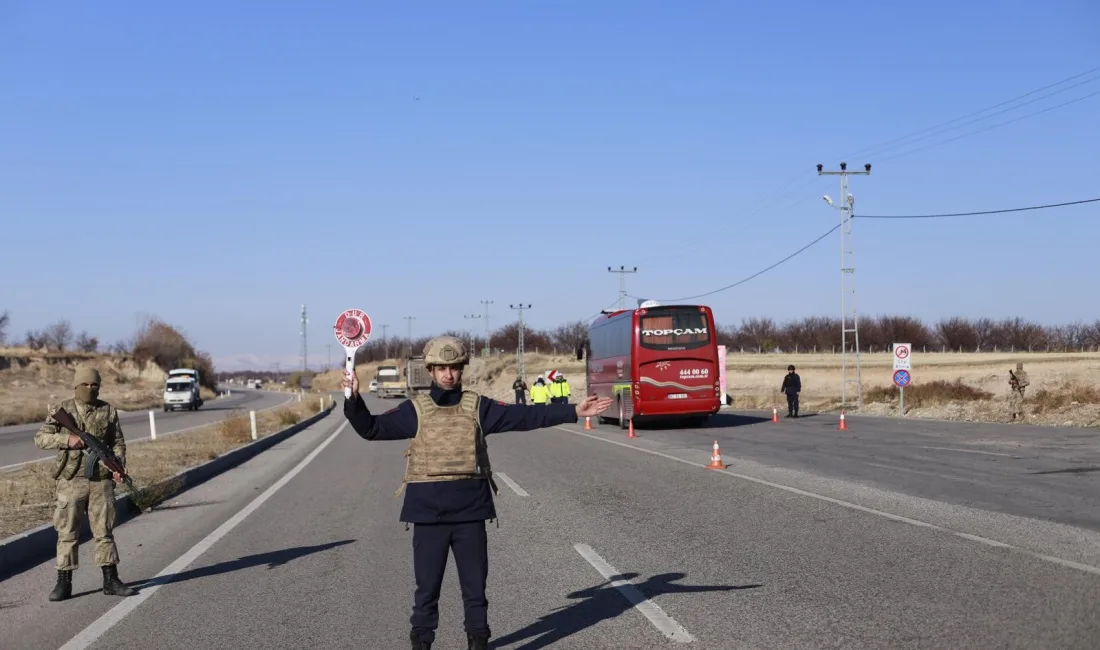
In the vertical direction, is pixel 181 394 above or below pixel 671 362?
below

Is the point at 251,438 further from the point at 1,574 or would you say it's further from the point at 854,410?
the point at 854,410

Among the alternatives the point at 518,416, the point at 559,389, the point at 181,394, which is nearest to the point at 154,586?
the point at 518,416

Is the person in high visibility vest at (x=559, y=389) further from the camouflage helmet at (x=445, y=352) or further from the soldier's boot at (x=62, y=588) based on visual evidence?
the camouflage helmet at (x=445, y=352)

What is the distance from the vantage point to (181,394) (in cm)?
6347

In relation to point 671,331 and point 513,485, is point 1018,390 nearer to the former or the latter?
point 671,331

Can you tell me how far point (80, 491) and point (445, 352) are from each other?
4.43m

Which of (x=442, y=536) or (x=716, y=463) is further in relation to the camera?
(x=716, y=463)

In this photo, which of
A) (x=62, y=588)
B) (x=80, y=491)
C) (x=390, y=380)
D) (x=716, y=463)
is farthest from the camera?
(x=390, y=380)

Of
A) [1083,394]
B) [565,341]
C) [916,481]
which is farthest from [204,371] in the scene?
[916,481]

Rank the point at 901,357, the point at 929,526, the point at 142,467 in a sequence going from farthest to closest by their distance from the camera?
the point at 901,357 → the point at 142,467 → the point at 929,526

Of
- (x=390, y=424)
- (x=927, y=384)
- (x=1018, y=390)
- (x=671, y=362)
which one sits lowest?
(x=927, y=384)

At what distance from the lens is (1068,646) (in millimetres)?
5848

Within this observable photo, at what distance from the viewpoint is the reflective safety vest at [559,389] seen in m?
36.1

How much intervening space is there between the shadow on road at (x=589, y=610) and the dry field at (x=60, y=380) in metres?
48.4
